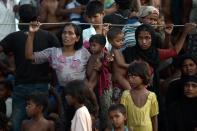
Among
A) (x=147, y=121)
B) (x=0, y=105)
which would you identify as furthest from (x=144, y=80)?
(x=0, y=105)

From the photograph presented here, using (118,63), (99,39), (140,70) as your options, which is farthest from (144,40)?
(140,70)

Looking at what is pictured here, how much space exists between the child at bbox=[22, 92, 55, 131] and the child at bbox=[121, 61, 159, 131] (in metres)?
0.87

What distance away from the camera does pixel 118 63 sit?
28.6ft

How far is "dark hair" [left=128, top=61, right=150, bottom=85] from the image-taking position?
27.2ft

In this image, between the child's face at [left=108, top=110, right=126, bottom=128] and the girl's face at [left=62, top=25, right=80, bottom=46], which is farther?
the girl's face at [left=62, top=25, right=80, bottom=46]

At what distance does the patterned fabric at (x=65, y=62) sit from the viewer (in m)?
8.63

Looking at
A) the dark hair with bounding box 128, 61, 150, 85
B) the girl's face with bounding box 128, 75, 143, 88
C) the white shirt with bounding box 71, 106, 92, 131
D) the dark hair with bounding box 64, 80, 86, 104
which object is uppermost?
the dark hair with bounding box 128, 61, 150, 85

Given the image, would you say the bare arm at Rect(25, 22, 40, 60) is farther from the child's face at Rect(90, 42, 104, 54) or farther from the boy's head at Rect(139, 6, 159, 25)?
the boy's head at Rect(139, 6, 159, 25)

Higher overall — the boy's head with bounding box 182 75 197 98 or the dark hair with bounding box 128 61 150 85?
the dark hair with bounding box 128 61 150 85

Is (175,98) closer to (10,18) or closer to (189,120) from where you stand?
(189,120)

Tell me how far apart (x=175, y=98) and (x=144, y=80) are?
983mm

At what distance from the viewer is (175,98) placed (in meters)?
9.22

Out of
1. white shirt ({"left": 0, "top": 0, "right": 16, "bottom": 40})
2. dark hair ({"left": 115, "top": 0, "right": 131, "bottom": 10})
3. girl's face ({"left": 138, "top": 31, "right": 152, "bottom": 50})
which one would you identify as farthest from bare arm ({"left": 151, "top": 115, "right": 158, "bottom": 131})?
white shirt ({"left": 0, "top": 0, "right": 16, "bottom": 40})

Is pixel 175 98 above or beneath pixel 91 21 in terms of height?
beneath
